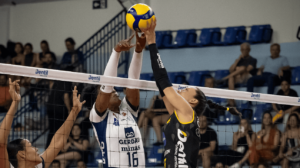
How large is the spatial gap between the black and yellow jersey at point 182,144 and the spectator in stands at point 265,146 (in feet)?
12.6

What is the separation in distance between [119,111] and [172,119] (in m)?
1.23

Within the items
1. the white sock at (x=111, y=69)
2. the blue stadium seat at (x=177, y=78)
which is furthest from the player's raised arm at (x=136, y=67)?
the blue stadium seat at (x=177, y=78)

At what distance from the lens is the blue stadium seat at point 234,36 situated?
944 cm

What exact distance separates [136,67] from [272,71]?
5861 mm

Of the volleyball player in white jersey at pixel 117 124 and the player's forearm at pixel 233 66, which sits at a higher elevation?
the player's forearm at pixel 233 66

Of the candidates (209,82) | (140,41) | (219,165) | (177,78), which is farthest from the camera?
(177,78)

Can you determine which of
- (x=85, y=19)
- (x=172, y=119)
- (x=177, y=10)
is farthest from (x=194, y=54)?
(x=172, y=119)

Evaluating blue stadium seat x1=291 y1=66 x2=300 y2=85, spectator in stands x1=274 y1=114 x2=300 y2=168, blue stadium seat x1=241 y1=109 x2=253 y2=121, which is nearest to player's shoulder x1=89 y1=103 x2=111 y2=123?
spectator in stands x1=274 y1=114 x2=300 y2=168

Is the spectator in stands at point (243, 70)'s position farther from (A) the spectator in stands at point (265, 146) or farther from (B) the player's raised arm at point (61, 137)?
(B) the player's raised arm at point (61, 137)

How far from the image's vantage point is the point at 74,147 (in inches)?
278

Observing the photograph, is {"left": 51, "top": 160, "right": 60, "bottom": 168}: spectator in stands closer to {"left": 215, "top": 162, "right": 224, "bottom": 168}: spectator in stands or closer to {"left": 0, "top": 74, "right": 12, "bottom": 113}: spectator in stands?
{"left": 0, "top": 74, "right": 12, "bottom": 113}: spectator in stands

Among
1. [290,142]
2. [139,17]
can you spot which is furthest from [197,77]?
[139,17]

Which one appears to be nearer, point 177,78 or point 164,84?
point 164,84

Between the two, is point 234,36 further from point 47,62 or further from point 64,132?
point 64,132
